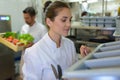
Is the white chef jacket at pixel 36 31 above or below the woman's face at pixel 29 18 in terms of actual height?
below

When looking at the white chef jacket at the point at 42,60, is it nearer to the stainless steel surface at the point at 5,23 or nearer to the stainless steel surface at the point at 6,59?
the stainless steel surface at the point at 6,59

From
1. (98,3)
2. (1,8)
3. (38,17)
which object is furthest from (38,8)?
(98,3)

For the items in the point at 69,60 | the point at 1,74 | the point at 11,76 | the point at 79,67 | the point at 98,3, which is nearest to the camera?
the point at 79,67

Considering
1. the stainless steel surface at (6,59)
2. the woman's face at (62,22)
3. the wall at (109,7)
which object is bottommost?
the stainless steel surface at (6,59)

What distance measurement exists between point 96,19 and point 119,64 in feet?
8.43

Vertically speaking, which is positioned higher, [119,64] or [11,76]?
[119,64]

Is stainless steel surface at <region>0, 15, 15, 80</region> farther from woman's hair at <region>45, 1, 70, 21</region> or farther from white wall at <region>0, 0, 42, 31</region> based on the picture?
woman's hair at <region>45, 1, 70, 21</region>

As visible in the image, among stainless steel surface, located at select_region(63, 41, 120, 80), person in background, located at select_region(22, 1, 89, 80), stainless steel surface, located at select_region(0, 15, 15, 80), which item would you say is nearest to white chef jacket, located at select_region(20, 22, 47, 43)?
stainless steel surface, located at select_region(0, 15, 15, 80)

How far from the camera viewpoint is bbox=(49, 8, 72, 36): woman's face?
1279 mm

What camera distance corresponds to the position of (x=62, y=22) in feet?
4.23

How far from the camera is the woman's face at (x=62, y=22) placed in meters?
1.28

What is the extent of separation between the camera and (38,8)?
420 cm

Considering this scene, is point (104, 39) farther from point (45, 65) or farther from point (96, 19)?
point (45, 65)

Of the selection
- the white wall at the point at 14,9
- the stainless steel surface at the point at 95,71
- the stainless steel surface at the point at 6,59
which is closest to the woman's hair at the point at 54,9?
the stainless steel surface at the point at 95,71
